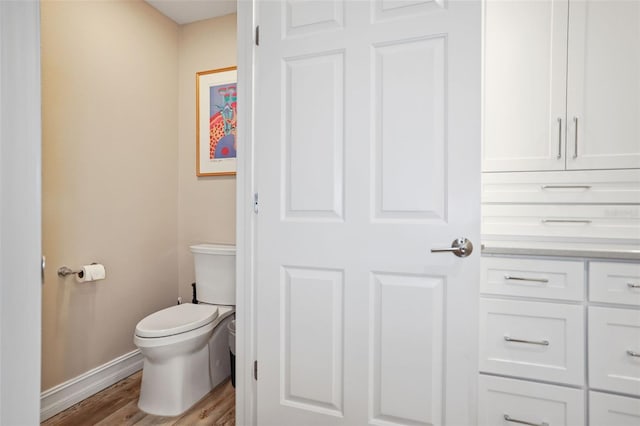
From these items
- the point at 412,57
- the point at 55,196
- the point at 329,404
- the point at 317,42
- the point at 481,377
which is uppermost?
the point at 317,42

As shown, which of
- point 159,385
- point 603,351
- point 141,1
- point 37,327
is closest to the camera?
point 37,327

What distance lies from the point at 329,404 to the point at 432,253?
0.76 meters

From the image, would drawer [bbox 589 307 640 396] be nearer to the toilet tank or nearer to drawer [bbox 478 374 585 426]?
drawer [bbox 478 374 585 426]

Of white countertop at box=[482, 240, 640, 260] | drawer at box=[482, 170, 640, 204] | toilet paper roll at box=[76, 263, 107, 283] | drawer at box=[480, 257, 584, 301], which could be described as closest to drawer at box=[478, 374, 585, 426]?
drawer at box=[480, 257, 584, 301]

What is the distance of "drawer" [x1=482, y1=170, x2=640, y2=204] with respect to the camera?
165cm

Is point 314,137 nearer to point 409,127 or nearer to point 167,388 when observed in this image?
point 409,127

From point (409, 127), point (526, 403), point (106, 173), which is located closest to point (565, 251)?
point (526, 403)

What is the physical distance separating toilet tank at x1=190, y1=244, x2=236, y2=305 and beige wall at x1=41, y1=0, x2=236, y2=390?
0.27m

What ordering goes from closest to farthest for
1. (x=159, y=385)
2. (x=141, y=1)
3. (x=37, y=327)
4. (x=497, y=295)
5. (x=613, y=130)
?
(x=37, y=327), (x=497, y=295), (x=613, y=130), (x=159, y=385), (x=141, y=1)

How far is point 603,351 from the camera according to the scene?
1.31 m

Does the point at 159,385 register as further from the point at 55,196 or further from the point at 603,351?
the point at 603,351

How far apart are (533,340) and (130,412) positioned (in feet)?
6.47

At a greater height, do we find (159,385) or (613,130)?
(613,130)

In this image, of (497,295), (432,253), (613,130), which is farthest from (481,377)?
(613,130)
